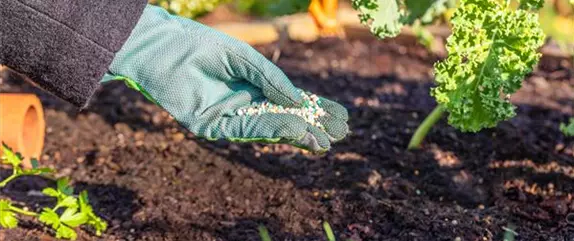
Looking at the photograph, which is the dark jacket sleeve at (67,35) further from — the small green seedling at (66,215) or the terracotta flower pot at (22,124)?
the terracotta flower pot at (22,124)

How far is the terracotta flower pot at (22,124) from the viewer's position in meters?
2.80

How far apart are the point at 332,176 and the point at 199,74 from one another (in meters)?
0.86

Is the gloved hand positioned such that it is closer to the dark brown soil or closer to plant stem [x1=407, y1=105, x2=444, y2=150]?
the dark brown soil

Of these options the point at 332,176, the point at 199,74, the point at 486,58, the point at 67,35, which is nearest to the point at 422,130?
the point at 332,176

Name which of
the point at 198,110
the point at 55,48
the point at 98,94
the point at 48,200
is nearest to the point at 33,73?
the point at 55,48

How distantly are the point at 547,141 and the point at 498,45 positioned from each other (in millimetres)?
973

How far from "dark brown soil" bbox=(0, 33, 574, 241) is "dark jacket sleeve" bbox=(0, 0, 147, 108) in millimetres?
569

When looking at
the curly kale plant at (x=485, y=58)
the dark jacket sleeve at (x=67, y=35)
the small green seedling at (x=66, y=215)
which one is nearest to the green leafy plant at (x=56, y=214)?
the small green seedling at (x=66, y=215)

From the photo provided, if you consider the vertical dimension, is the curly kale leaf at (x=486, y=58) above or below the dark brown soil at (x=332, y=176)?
above

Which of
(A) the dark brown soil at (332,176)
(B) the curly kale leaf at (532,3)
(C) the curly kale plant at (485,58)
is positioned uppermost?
(B) the curly kale leaf at (532,3)

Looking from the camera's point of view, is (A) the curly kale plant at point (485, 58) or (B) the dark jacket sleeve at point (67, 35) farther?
(A) the curly kale plant at point (485, 58)

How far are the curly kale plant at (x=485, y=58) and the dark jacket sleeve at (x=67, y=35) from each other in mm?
667

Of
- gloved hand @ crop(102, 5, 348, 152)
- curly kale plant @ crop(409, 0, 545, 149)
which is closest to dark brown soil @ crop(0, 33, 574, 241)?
curly kale plant @ crop(409, 0, 545, 149)

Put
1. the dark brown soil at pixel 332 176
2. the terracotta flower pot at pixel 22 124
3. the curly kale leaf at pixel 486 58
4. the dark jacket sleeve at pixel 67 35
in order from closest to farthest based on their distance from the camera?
1. the dark jacket sleeve at pixel 67 35
2. the curly kale leaf at pixel 486 58
3. the dark brown soil at pixel 332 176
4. the terracotta flower pot at pixel 22 124
